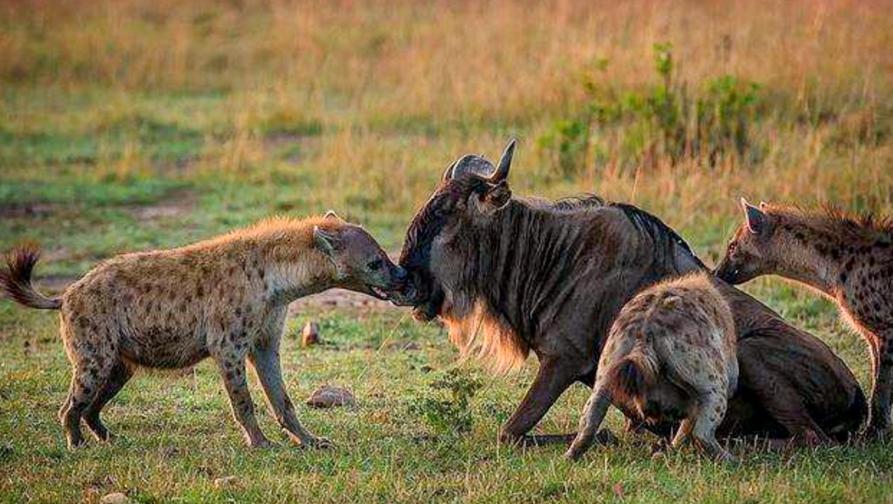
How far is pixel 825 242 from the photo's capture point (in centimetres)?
766

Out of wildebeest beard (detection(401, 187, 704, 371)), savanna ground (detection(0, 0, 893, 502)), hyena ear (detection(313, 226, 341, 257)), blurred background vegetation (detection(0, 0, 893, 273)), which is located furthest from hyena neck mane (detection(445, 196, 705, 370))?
blurred background vegetation (detection(0, 0, 893, 273))

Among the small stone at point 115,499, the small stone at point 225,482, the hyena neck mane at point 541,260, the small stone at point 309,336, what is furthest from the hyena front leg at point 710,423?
the small stone at point 309,336

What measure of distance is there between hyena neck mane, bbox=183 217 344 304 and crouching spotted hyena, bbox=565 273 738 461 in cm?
141

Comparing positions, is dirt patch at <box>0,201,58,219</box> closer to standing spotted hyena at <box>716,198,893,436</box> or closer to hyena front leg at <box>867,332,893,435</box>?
standing spotted hyena at <box>716,198,893,436</box>

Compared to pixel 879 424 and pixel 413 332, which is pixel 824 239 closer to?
pixel 879 424

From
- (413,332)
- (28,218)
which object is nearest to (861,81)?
(413,332)

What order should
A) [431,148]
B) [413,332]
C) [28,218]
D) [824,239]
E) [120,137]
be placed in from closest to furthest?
[824,239] → [413,332] → [28,218] → [431,148] → [120,137]

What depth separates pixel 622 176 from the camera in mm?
12617

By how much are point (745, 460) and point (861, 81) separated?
27.7 ft

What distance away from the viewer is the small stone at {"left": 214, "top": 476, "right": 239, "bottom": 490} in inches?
235

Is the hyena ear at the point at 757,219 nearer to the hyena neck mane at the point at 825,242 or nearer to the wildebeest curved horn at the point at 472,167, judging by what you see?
the hyena neck mane at the point at 825,242

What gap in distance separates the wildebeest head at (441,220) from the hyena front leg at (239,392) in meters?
0.69

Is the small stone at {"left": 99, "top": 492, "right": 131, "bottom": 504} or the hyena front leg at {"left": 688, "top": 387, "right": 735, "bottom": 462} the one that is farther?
the hyena front leg at {"left": 688, "top": 387, "right": 735, "bottom": 462}

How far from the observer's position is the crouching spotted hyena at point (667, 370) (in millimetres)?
6078
